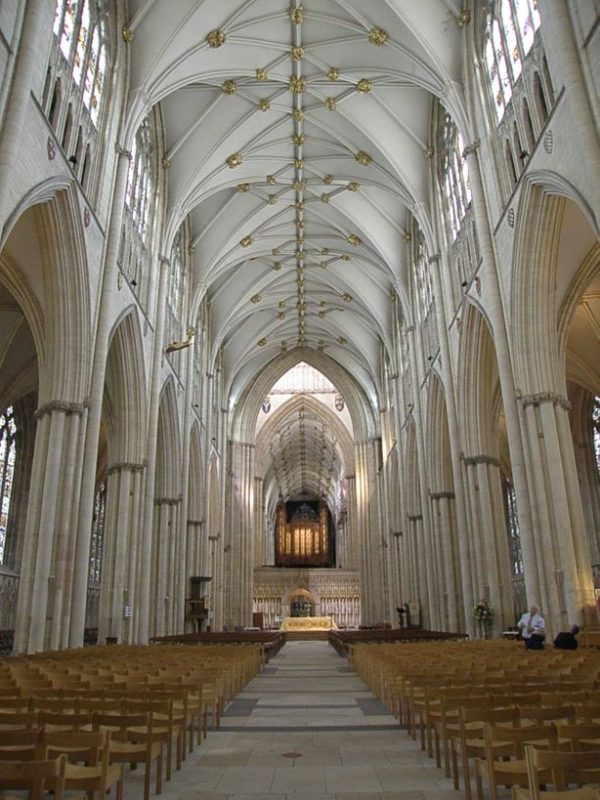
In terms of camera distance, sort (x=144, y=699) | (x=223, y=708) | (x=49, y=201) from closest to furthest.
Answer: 1. (x=144, y=699)
2. (x=223, y=708)
3. (x=49, y=201)

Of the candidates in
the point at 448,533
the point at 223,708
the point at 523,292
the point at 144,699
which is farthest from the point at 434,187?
the point at 144,699

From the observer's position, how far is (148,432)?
19.3 meters

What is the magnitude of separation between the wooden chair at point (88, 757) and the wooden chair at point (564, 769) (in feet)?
7.20

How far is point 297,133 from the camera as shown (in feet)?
74.0

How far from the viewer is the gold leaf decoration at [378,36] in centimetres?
1750

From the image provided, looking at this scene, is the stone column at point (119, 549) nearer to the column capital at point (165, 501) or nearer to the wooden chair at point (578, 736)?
the column capital at point (165, 501)

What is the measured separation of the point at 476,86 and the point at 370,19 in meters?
3.71

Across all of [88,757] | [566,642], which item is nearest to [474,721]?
[88,757]

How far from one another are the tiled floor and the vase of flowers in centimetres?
768

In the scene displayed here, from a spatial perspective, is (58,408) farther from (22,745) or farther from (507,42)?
(507,42)

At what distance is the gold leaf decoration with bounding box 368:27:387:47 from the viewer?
57.4ft

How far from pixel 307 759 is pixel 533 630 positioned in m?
6.57

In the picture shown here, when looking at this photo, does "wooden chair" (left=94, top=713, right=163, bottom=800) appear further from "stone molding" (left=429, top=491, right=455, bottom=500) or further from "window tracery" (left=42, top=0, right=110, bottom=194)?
"stone molding" (left=429, top=491, right=455, bottom=500)

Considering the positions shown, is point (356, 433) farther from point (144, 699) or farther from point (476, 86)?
point (144, 699)
